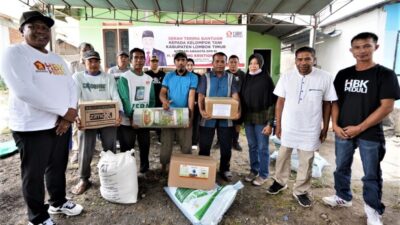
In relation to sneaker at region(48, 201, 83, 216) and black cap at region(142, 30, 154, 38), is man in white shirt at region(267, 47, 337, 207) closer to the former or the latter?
sneaker at region(48, 201, 83, 216)

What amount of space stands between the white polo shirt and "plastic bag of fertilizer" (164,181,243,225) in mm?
794

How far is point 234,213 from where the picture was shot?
2.61m

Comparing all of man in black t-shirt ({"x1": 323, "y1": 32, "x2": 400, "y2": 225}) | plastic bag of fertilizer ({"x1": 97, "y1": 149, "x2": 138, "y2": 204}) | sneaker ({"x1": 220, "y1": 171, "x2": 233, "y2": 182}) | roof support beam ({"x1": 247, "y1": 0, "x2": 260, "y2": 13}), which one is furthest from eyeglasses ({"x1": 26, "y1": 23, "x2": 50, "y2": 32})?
roof support beam ({"x1": 247, "y1": 0, "x2": 260, "y2": 13})

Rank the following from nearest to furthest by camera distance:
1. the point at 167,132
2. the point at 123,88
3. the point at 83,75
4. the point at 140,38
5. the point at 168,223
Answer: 1. the point at 168,223
2. the point at 83,75
3. the point at 123,88
4. the point at 167,132
5. the point at 140,38

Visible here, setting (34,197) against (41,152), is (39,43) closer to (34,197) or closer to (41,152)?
(41,152)

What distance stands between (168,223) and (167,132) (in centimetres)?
113

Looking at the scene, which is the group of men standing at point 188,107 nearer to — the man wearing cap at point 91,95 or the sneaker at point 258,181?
the man wearing cap at point 91,95

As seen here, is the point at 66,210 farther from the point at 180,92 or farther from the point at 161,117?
the point at 180,92

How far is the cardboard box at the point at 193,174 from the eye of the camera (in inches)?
108

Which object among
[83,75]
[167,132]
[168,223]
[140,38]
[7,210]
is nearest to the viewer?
[168,223]

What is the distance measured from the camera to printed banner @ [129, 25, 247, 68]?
6.37 metres

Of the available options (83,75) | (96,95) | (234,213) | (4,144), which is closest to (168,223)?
(234,213)

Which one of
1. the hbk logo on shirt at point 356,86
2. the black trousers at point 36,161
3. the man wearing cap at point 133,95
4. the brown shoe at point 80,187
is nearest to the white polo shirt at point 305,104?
the hbk logo on shirt at point 356,86

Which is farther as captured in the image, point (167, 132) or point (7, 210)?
point (167, 132)
